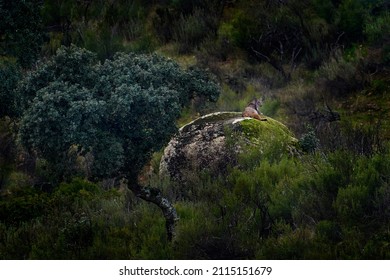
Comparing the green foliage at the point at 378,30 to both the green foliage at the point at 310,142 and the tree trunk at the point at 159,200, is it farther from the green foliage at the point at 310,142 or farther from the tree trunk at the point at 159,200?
the tree trunk at the point at 159,200

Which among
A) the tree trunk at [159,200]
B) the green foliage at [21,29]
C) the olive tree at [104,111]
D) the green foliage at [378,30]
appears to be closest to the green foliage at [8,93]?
the green foliage at [21,29]

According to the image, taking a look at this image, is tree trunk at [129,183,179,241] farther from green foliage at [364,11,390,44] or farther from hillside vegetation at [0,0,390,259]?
green foliage at [364,11,390,44]

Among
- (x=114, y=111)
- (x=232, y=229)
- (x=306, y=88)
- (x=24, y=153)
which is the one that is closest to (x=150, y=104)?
(x=114, y=111)

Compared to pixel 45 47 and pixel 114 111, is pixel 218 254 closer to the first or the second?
pixel 114 111

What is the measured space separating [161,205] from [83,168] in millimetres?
4431

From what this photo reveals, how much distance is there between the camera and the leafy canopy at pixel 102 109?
628 cm

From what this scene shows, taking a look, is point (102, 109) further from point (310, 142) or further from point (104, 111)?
point (310, 142)

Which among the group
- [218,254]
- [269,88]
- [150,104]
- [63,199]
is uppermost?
[150,104]

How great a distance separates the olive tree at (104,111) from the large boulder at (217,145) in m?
2.19

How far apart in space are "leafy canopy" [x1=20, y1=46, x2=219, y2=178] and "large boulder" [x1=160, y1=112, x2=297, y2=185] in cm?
227

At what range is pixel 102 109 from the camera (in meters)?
6.35
